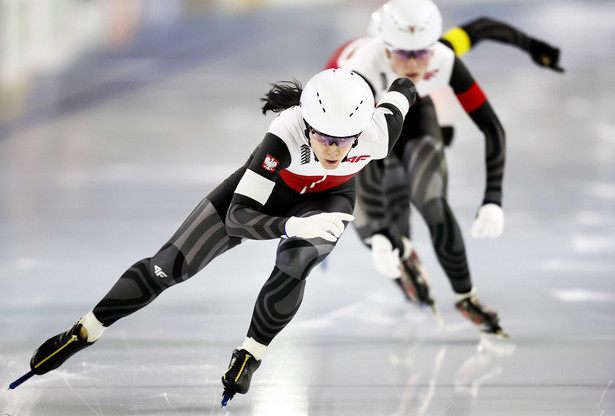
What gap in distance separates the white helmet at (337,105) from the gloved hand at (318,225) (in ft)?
1.16

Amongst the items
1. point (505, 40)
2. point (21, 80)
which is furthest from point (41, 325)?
point (21, 80)

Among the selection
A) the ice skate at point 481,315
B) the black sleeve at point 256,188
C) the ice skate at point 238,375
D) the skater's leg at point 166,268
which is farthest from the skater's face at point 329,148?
the ice skate at point 481,315

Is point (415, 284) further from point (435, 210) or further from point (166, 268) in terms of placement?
point (166, 268)

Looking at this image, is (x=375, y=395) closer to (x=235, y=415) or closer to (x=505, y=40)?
(x=235, y=415)

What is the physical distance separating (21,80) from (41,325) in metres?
5.77

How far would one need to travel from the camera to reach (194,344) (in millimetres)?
4336

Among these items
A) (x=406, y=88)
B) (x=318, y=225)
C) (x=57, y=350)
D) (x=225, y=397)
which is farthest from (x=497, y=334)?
(x=57, y=350)

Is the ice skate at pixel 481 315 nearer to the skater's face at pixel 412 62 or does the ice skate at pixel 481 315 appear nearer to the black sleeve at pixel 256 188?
the skater's face at pixel 412 62

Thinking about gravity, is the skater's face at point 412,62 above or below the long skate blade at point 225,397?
above

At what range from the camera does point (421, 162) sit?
468cm

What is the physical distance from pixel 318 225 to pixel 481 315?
62.7 inches

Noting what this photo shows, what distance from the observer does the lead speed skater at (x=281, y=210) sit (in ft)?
11.4

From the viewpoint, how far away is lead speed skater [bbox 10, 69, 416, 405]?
3.47 metres

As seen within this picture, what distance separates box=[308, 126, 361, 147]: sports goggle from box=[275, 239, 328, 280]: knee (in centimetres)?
38
